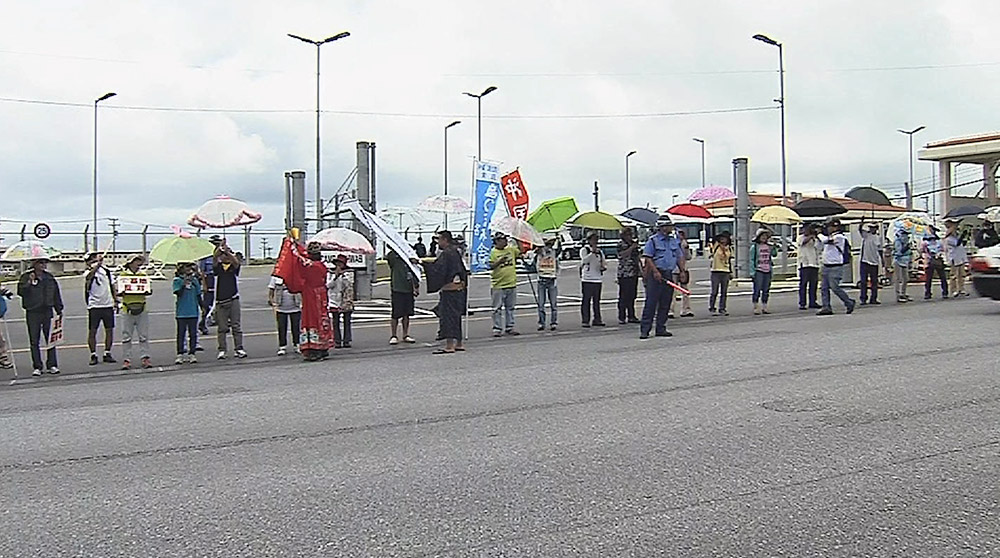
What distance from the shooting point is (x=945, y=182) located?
52.7 meters


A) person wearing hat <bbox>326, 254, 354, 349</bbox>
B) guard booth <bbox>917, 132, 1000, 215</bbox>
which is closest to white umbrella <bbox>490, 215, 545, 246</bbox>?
person wearing hat <bbox>326, 254, 354, 349</bbox>

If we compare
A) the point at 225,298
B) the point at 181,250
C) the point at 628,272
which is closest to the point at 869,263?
the point at 628,272

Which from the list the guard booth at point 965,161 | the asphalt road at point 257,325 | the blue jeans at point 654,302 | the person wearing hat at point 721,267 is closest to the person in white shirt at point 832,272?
the person wearing hat at point 721,267

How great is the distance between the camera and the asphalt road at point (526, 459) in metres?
5.48

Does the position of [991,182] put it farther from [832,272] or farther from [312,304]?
[312,304]

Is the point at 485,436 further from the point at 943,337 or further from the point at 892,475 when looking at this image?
the point at 943,337

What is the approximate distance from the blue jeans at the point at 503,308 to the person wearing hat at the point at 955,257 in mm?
10732

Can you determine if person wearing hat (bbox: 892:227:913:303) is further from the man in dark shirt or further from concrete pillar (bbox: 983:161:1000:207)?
concrete pillar (bbox: 983:161:1000:207)

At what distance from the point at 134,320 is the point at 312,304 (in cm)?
236

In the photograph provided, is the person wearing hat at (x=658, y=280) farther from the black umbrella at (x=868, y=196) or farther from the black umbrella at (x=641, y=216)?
the black umbrella at (x=868, y=196)

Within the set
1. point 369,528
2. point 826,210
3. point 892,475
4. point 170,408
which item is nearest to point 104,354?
point 170,408

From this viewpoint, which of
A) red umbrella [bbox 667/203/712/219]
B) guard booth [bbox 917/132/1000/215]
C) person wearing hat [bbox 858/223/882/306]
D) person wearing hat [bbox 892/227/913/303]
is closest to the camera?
person wearing hat [bbox 858/223/882/306]

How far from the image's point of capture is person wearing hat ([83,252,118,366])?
14.1 m

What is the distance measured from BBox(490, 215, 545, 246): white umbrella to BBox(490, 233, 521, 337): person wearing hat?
0.39ft
